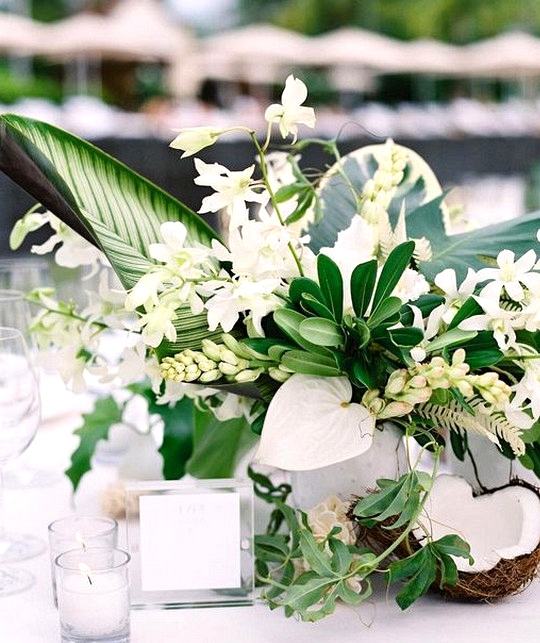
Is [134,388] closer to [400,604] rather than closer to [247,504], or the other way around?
[247,504]

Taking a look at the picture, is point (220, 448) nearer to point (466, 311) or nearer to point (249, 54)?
point (466, 311)

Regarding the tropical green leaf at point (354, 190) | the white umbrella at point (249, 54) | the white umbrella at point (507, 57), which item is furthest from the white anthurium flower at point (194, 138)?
the white umbrella at point (507, 57)

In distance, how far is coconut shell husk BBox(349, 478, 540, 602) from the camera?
2.75 ft

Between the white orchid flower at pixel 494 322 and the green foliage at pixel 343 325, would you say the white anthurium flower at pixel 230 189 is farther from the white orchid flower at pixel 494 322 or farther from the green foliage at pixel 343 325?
the white orchid flower at pixel 494 322

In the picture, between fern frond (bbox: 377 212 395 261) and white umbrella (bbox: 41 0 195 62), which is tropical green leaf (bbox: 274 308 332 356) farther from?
white umbrella (bbox: 41 0 195 62)

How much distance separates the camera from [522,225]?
93cm

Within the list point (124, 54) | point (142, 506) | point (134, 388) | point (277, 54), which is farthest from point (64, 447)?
point (277, 54)

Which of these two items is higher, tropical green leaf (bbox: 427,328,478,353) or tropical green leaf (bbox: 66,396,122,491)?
tropical green leaf (bbox: 427,328,478,353)

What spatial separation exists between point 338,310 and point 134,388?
0.49 metres

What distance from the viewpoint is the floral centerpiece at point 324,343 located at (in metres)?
0.76

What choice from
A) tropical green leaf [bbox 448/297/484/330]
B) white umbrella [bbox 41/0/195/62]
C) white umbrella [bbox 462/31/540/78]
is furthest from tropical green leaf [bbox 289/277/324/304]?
white umbrella [bbox 462/31/540/78]

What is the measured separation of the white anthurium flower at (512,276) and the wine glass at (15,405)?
40 centimetres

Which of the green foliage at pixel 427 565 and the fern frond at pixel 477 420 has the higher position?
the fern frond at pixel 477 420

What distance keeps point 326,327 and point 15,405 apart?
0.32 m
